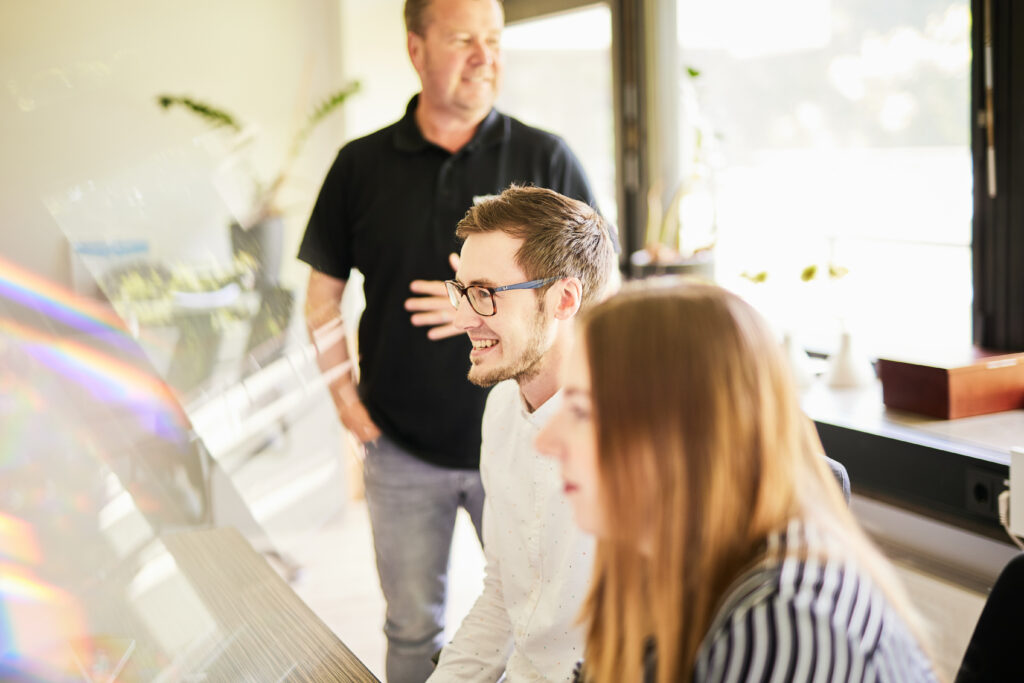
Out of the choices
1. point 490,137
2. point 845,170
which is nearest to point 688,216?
point 845,170

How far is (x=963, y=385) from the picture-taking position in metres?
1.88

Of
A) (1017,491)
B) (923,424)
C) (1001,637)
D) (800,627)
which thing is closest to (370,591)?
(923,424)

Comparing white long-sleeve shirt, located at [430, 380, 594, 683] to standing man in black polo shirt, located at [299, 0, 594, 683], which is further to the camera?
standing man in black polo shirt, located at [299, 0, 594, 683]

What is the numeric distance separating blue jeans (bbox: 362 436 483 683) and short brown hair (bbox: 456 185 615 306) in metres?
0.63

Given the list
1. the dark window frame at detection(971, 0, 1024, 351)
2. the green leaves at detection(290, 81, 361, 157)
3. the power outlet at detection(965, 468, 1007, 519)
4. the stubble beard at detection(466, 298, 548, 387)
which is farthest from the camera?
the green leaves at detection(290, 81, 361, 157)

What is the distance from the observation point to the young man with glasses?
125 cm

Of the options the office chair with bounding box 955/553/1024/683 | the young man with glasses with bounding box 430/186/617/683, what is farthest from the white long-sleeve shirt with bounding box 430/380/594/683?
the office chair with bounding box 955/553/1024/683

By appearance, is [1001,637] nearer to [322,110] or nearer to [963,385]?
[963,385]

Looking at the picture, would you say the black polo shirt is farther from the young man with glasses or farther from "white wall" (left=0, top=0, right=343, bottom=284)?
"white wall" (left=0, top=0, right=343, bottom=284)

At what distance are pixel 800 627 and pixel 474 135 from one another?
56.5 inches

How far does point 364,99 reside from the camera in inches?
138

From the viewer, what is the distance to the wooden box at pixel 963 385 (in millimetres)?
1878

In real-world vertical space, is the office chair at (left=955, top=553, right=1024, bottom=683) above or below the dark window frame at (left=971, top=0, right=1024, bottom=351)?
below

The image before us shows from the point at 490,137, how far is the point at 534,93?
185cm
